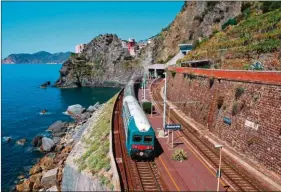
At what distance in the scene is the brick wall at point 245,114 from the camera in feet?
61.5

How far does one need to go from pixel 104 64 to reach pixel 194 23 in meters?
53.3

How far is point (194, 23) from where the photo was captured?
311 feet

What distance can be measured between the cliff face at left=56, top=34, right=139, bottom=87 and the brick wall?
97.0 m

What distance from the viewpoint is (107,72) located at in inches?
5103

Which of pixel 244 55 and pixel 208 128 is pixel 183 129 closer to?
pixel 208 128

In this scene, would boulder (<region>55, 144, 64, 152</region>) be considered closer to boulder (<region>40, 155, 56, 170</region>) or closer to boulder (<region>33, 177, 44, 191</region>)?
boulder (<region>40, 155, 56, 170</region>)

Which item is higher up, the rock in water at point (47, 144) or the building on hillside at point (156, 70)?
the building on hillside at point (156, 70)

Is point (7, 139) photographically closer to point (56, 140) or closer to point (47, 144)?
point (56, 140)

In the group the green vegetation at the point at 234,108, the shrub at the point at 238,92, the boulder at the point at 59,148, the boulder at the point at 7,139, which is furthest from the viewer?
the boulder at the point at 7,139

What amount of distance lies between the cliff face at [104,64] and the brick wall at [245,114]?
318 feet

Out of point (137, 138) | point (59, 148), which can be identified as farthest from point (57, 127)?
point (137, 138)

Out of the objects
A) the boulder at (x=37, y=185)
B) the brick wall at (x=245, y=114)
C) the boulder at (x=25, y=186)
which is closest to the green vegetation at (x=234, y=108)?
the brick wall at (x=245, y=114)

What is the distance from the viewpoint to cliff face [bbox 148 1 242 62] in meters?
77.9

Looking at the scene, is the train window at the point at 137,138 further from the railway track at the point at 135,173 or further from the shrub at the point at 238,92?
the shrub at the point at 238,92
